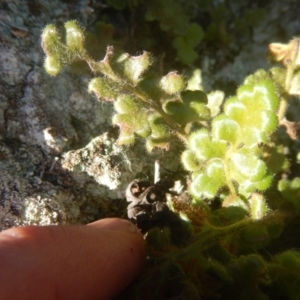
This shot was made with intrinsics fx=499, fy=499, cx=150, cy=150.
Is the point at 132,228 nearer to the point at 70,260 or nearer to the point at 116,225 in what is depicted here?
the point at 116,225

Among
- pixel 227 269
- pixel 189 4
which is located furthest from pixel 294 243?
pixel 189 4

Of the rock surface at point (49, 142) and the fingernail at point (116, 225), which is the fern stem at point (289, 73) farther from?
the fingernail at point (116, 225)

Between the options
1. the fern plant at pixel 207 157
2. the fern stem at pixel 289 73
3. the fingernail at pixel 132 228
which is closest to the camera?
the fern plant at pixel 207 157

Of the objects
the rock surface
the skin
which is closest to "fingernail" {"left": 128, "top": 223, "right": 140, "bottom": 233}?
the skin

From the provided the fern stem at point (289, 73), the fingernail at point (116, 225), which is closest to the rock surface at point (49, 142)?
the fingernail at point (116, 225)

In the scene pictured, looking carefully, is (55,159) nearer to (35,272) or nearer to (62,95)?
(62,95)

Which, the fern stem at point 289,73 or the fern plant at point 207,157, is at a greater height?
the fern stem at point 289,73

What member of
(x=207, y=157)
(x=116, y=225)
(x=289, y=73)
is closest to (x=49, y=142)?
(x=116, y=225)
